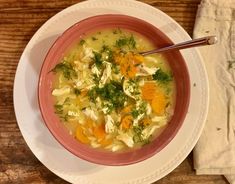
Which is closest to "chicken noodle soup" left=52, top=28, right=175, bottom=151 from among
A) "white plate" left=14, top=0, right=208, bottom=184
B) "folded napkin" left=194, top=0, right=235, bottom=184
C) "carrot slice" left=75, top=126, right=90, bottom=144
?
"carrot slice" left=75, top=126, right=90, bottom=144

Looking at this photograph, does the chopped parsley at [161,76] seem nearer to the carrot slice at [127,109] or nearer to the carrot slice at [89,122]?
the carrot slice at [127,109]

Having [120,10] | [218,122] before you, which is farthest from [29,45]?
[218,122]

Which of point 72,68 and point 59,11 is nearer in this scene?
point 72,68

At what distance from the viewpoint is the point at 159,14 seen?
78.8 inches

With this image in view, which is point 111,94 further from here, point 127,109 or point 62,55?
point 62,55

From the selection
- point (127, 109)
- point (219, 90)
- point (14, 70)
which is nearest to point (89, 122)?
point (127, 109)

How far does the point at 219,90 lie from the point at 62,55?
0.70 meters

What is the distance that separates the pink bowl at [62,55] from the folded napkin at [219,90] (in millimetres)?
220

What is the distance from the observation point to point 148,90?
186 cm

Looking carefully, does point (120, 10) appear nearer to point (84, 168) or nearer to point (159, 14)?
point (159, 14)

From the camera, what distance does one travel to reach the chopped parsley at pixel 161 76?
1875 mm

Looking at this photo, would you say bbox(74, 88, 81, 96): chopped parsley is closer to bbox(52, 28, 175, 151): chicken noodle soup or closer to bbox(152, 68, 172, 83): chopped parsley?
bbox(52, 28, 175, 151): chicken noodle soup

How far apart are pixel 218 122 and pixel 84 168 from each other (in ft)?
1.98

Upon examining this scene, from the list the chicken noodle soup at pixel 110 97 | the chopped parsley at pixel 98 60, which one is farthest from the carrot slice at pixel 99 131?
the chopped parsley at pixel 98 60
